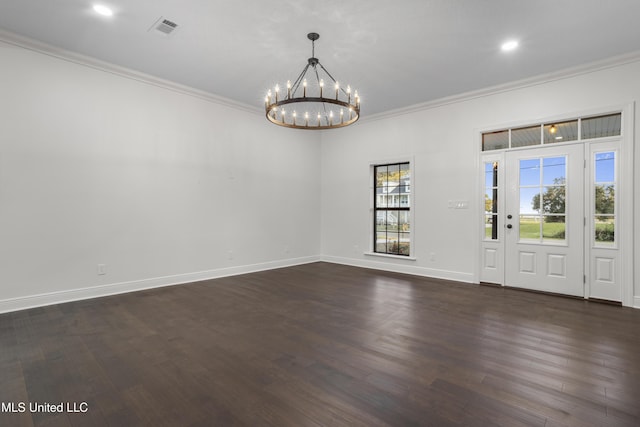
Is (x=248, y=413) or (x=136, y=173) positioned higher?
(x=136, y=173)

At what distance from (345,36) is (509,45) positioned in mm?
1948

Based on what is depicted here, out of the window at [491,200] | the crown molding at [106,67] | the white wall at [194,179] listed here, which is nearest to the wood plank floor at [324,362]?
the white wall at [194,179]

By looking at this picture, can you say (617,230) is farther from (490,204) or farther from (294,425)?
(294,425)

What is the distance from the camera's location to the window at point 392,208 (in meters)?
6.09

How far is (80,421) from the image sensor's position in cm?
173

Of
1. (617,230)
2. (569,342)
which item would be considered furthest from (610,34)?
(569,342)

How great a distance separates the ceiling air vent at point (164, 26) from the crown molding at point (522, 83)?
3951mm

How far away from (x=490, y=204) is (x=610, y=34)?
246cm

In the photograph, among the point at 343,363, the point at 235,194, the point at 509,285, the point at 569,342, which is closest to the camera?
the point at 343,363

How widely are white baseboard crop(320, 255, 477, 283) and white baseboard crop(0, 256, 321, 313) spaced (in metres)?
1.54

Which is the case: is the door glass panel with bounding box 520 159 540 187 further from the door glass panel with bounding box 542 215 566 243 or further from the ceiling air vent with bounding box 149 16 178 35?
the ceiling air vent with bounding box 149 16 178 35

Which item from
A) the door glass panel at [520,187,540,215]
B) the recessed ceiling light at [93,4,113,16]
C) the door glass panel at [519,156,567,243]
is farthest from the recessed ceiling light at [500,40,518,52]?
the recessed ceiling light at [93,4,113,16]

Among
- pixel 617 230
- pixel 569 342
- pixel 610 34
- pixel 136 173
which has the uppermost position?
pixel 610 34

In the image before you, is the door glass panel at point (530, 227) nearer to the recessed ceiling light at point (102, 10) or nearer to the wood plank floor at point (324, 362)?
the wood plank floor at point (324, 362)
